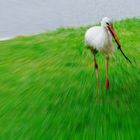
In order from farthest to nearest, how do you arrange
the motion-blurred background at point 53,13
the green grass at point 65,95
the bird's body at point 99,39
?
the motion-blurred background at point 53,13
the bird's body at point 99,39
the green grass at point 65,95

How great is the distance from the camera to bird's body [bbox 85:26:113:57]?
29.1 ft

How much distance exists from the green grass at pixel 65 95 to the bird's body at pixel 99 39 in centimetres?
70

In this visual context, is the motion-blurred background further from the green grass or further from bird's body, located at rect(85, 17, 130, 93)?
bird's body, located at rect(85, 17, 130, 93)

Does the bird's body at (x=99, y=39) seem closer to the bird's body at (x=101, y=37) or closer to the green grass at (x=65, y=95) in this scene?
the bird's body at (x=101, y=37)

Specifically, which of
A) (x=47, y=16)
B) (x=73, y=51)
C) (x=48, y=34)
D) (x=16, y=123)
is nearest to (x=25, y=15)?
(x=47, y=16)

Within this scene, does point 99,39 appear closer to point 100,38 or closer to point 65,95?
point 100,38

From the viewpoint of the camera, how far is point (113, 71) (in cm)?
1042

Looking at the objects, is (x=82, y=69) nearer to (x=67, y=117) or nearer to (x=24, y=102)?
(x=24, y=102)

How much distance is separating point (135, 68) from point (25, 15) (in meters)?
10.6

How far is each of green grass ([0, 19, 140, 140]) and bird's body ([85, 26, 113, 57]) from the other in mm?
695

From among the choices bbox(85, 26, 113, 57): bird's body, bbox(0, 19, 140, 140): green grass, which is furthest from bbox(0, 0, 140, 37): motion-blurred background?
bbox(85, 26, 113, 57): bird's body

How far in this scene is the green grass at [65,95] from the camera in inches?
284

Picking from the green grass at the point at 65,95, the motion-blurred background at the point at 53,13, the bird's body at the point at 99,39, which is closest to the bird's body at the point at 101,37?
the bird's body at the point at 99,39

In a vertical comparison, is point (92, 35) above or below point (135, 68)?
above
